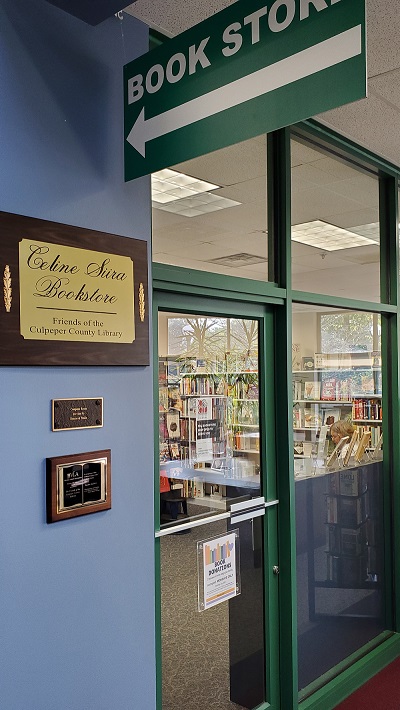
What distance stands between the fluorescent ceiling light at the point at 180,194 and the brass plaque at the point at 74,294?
0.40 metres

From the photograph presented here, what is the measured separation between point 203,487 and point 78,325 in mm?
987

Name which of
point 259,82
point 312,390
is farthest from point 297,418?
point 259,82

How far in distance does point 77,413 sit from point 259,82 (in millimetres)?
1089

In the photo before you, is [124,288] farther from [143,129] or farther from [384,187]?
[384,187]

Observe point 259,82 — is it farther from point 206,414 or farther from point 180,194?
point 206,414

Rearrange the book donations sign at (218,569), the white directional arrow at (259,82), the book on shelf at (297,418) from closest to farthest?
the white directional arrow at (259,82), the book donations sign at (218,569), the book on shelf at (297,418)

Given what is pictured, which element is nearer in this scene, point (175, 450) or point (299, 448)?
point (175, 450)

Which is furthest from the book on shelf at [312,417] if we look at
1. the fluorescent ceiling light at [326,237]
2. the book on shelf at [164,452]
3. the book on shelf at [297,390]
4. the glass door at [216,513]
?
the book on shelf at [164,452]

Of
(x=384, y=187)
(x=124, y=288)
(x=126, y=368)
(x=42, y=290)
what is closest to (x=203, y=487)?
(x=126, y=368)

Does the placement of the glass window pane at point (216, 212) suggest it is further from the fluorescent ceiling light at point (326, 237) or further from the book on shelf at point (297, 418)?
the book on shelf at point (297, 418)

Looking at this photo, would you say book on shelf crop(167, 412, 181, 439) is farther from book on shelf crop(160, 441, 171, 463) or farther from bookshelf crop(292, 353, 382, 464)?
bookshelf crop(292, 353, 382, 464)

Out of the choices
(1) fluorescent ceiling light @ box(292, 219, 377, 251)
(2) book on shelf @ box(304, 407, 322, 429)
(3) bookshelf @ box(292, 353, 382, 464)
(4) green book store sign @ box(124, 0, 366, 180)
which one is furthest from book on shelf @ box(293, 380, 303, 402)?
(4) green book store sign @ box(124, 0, 366, 180)

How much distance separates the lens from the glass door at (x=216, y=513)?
2.39m

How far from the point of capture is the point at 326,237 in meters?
3.57
